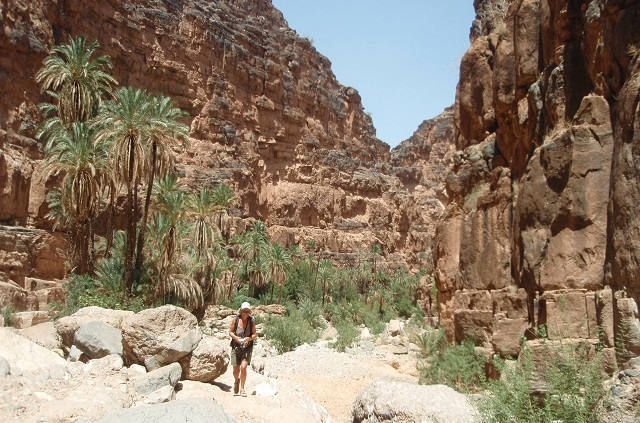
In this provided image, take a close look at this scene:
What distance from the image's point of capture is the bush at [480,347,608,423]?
246 inches

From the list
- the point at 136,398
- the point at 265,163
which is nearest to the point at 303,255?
the point at 265,163

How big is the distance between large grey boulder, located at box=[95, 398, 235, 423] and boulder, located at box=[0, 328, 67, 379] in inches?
123

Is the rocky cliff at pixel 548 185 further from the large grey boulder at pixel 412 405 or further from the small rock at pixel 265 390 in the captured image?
the small rock at pixel 265 390

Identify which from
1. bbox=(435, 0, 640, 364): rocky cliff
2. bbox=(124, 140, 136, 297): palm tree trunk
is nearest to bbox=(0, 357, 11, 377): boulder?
bbox=(435, 0, 640, 364): rocky cliff

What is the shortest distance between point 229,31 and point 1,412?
6179 cm

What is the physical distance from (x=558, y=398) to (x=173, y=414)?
4404 mm

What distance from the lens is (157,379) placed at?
9219 mm

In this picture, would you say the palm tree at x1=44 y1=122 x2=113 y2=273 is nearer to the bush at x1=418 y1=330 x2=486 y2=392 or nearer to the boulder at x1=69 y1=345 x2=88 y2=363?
the boulder at x1=69 y1=345 x2=88 y2=363

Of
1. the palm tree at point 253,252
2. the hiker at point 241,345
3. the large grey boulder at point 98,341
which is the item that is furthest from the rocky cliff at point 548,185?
the palm tree at point 253,252

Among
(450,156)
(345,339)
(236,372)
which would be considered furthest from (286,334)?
(236,372)

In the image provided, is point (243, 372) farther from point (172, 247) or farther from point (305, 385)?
point (172, 247)

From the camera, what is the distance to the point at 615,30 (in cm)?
902

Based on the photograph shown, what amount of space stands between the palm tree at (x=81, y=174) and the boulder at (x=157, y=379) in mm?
17482

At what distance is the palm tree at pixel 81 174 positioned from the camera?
2523 centimetres
